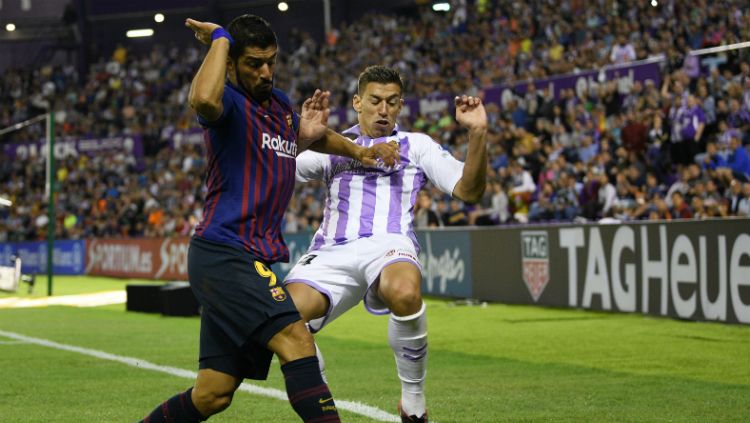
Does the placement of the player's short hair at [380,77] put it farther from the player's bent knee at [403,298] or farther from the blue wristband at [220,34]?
the blue wristband at [220,34]

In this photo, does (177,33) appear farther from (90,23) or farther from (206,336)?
(206,336)

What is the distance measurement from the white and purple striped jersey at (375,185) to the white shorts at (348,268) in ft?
0.35

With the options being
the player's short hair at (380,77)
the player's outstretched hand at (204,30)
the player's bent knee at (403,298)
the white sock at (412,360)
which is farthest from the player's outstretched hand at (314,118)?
the white sock at (412,360)

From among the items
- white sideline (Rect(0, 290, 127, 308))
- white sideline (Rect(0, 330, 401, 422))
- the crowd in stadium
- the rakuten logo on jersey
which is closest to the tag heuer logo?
the crowd in stadium

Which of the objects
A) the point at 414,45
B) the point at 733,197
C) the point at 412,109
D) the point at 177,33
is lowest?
the point at 733,197

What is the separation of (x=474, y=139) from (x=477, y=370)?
12.3ft

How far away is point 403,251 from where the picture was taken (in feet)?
20.6

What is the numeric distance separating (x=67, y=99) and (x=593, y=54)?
2511cm

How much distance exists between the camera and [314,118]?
541 centimetres

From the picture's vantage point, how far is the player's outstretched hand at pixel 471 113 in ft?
19.7

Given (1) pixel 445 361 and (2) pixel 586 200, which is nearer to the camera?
(1) pixel 445 361

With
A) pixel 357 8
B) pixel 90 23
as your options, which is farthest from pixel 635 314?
pixel 90 23

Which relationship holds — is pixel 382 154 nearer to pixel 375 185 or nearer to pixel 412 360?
pixel 375 185

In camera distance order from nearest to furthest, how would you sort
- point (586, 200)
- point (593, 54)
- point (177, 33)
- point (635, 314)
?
point (635, 314)
point (586, 200)
point (593, 54)
point (177, 33)
